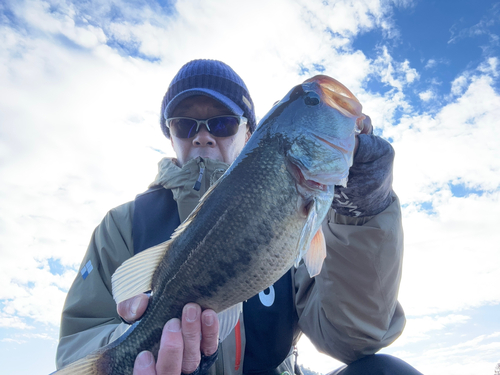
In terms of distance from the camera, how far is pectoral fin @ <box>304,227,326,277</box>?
7.00ft

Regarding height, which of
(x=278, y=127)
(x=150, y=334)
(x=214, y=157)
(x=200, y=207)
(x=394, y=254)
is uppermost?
(x=214, y=157)

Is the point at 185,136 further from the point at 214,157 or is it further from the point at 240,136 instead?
the point at 240,136

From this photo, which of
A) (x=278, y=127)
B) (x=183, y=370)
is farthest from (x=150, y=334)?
(x=278, y=127)

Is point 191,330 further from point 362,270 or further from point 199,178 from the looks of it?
point 199,178

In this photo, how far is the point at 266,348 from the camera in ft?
11.4

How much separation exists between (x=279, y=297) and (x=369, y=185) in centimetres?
193

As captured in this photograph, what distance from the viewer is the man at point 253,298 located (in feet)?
7.51

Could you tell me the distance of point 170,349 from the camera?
2070 millimetres

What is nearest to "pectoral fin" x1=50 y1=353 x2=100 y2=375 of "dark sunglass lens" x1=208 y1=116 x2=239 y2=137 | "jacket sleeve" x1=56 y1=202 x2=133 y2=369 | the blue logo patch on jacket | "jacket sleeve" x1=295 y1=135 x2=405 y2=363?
"jacket sleeve" x1=56 y1=202 x2=133 y2=369

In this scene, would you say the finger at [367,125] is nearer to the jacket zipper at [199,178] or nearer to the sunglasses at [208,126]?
the jacket zipper at [199,178]

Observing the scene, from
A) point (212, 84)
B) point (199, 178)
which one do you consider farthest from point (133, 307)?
point (212, 84)

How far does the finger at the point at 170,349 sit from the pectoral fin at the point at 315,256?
0.94 metres

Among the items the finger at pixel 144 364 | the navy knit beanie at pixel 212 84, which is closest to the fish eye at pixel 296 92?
the finger at pixel 144 364

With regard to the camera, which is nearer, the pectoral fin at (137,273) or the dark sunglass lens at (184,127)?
the pectoral fin at (137,273)
